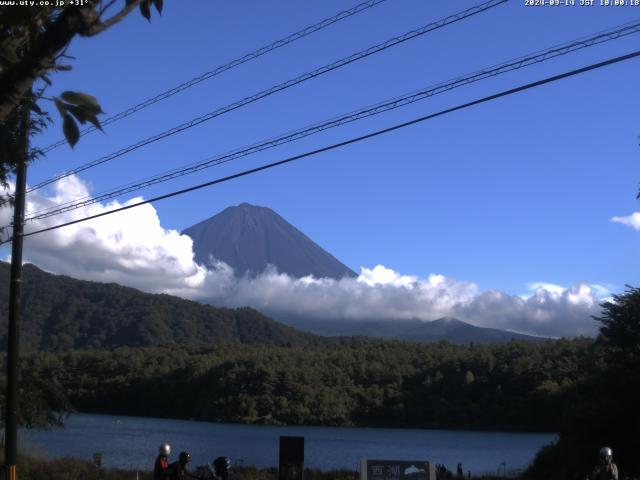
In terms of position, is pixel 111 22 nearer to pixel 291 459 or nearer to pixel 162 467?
pixel 162 467

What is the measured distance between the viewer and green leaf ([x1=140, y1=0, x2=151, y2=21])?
4.71m

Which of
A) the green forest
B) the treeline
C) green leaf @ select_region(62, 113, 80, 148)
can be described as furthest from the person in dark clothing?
the treeline

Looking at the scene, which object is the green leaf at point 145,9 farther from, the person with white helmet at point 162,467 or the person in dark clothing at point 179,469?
the person with white helmet at point 162,467

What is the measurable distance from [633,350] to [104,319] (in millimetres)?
176703

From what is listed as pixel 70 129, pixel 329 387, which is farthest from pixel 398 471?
pixel 329 387

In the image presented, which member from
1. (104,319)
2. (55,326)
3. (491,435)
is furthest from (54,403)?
(104,319)

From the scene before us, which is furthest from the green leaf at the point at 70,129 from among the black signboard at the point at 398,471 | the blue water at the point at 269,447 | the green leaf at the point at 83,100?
the blue water at the point at 269,447

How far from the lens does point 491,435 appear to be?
311ft

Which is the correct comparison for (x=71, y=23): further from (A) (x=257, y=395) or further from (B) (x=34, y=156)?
(A) (x=257, y=395)

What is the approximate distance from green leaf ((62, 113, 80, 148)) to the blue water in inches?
1130

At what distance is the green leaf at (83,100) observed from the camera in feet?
14.5

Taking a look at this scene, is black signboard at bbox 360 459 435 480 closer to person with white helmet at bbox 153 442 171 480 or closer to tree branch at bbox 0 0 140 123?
person with white helmet at bbox 153 442 171 480

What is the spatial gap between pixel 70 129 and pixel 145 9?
0.79 metres

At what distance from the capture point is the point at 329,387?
384 feet
